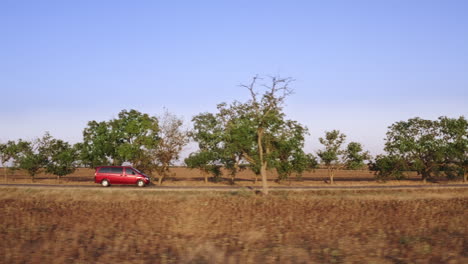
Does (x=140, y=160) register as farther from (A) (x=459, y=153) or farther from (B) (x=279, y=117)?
(A) (x=459, y=153)

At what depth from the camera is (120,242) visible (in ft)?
34.8

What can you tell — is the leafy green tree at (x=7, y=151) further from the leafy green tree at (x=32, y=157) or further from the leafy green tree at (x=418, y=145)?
the leafy green tree at (x=418, y=145)

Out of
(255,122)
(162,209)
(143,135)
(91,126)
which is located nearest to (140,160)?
(143,135)

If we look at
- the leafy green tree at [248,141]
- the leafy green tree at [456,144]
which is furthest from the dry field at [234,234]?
the leafy green tree at [456,144]

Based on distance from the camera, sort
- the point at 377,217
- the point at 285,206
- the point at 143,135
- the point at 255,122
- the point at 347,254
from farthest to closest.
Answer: the point at 143,135 → the point at 255,122 → the point at 285,206 → the point at 377,217 → the point at 347,254

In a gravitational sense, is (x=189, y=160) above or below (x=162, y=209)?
above

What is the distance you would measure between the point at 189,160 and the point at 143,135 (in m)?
5.88

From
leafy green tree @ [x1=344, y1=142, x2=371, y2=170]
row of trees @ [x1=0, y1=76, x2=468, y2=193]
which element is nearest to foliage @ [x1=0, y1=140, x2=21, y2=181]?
row of trees @ [x1=0, y1=76, x2=468, y2=193]

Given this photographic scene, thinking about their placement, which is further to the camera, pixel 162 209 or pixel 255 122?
pixel 255 122

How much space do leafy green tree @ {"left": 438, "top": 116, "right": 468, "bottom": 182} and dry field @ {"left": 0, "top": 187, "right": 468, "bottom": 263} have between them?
29.5 m

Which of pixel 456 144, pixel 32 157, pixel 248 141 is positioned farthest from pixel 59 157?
pixel 456 144

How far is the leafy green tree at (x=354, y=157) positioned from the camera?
147ft

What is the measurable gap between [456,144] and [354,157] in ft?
37.7

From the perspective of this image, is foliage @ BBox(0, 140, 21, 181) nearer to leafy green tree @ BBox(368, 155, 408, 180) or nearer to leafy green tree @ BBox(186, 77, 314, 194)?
leafy green tree @ BBox(186, 77, 314, 194)
